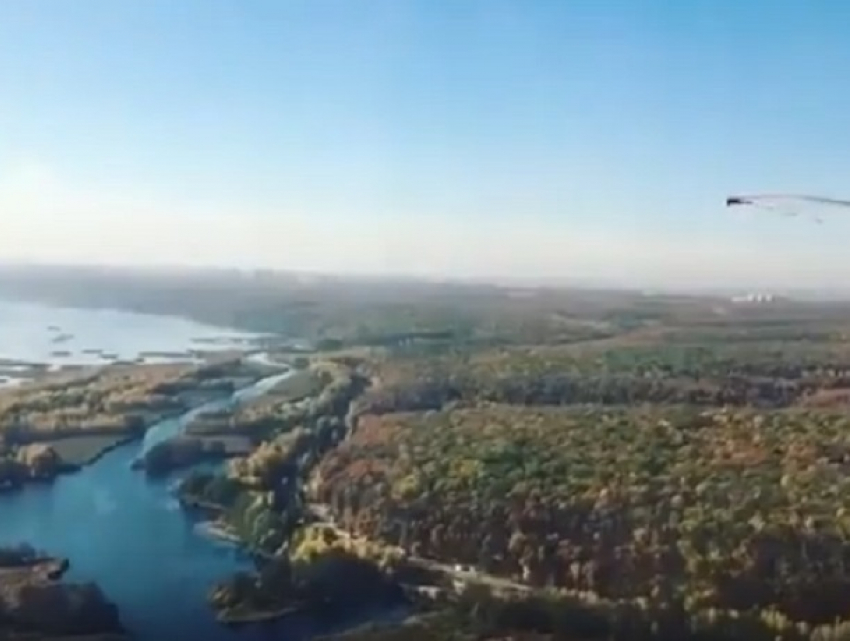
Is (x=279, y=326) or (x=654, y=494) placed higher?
(x=279, y=326)

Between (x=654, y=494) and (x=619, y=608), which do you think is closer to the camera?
(x=619, y=608)

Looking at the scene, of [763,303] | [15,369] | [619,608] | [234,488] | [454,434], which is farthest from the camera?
[763,303]

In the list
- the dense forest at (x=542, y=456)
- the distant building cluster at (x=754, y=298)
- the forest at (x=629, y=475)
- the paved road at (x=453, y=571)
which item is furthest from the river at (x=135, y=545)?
the distant building cluster at (x=754, y=298)

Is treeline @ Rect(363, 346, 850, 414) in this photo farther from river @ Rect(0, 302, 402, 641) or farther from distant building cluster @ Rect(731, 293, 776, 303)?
river @ Rect(0, 302, 402, 641)

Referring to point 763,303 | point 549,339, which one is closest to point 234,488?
point 549,339

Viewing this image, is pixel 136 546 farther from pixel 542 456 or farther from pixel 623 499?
pixel 623 499

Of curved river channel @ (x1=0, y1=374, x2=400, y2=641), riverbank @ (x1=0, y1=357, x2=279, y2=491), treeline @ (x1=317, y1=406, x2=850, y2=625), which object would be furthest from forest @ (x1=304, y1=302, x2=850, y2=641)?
riverbank @ (x1=0, y1=357, x2=279, y2=491)

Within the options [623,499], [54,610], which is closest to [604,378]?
[623,499]

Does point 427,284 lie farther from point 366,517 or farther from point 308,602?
point 308,602
